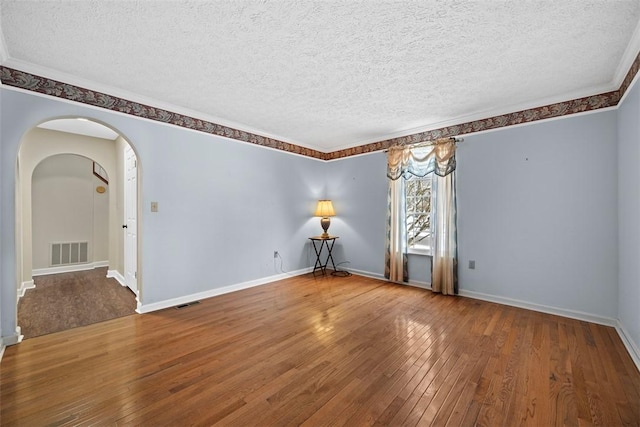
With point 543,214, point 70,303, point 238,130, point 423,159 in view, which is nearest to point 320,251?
point 423,159

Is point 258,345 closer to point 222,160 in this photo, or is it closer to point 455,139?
point 222,160

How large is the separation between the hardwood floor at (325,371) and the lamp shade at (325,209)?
2283 millimetres

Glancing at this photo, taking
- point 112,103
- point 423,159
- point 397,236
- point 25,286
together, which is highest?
point 112,103

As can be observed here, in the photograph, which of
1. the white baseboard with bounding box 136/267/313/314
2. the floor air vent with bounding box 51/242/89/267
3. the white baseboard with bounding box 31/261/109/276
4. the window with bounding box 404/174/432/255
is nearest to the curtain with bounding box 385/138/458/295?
the window with bounding box 404/174/432/255

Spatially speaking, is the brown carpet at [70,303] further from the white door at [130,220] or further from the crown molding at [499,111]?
the crown molding at [499,111]

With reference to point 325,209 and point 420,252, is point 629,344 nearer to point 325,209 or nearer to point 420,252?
point 420,252

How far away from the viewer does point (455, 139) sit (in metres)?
3.91

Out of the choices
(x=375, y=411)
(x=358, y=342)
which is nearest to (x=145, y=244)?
(x=358, y=342)

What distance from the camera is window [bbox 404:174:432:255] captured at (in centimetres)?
443

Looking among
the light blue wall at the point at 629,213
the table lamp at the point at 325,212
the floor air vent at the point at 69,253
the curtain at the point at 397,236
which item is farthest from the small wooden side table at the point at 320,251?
the floor air vent at the point at 69,253

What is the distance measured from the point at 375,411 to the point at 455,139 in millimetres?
3651

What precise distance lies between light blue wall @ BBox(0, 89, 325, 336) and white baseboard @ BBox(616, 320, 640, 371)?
4263mm

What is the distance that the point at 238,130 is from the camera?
421cm

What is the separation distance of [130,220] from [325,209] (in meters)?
3.27
